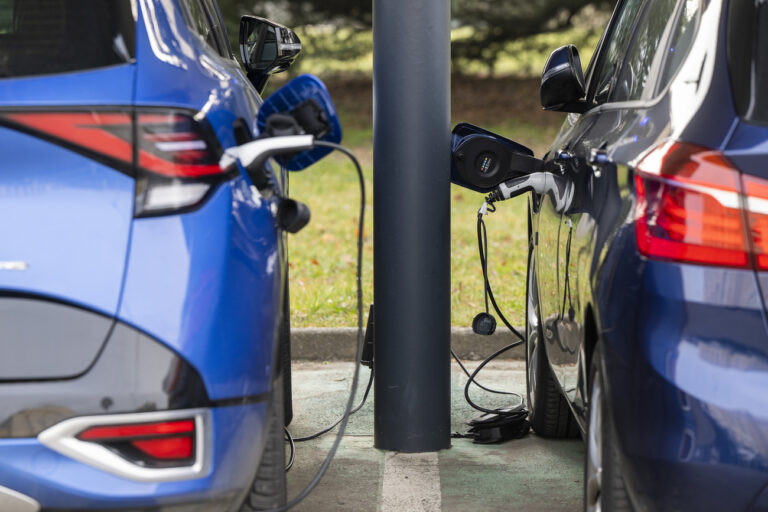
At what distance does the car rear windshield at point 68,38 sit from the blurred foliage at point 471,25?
16.5 meters

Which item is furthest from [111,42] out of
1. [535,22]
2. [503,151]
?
[535,22]

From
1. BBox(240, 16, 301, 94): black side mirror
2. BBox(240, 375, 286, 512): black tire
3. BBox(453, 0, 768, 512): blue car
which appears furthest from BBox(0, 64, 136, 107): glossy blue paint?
BBox(240, 16, 301, 94): black side mirror

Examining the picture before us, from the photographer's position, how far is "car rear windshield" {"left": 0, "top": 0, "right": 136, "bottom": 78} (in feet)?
8.25

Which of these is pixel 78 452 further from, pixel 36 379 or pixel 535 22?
pixel 535 22

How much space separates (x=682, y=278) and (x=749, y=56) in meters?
0.58

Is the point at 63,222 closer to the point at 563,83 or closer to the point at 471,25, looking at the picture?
the point at 563,83

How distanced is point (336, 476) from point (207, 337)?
5.75 ft

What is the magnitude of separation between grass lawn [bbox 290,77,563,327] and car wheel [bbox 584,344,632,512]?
3.46m

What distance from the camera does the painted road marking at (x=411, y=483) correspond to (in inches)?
144

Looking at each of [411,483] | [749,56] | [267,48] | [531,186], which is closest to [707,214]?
[749,56]

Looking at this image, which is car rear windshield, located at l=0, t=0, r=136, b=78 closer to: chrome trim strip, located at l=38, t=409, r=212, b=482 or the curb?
chrome trim strip, located at l=38, t=409, r=212, b=482

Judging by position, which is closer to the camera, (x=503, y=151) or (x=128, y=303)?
(x=128, y=303)

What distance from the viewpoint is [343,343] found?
6062mm

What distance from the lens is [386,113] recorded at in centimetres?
417
